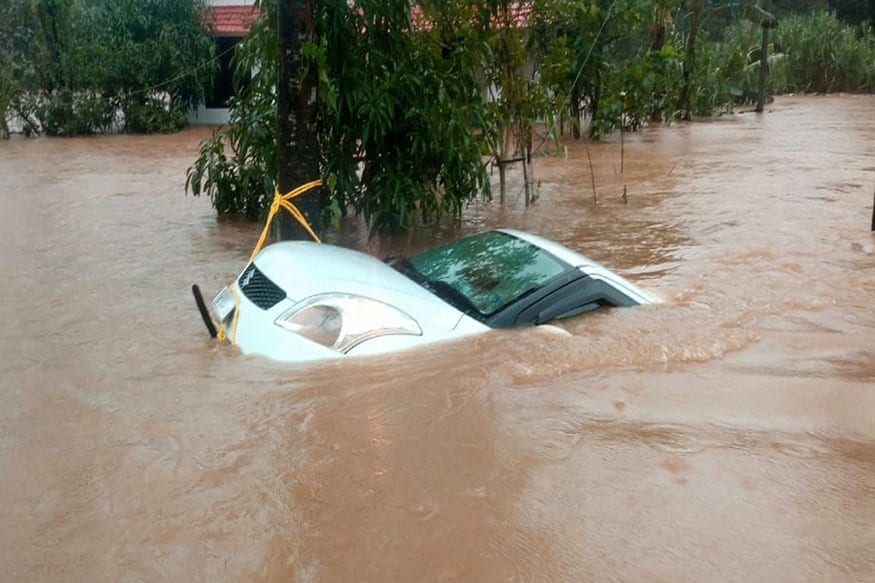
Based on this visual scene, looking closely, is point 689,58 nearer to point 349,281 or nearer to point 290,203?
point 290,203

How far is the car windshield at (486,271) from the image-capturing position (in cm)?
518

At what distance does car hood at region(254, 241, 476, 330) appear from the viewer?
4.79 metres

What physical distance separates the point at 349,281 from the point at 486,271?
37.6 inches

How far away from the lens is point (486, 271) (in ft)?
17.9

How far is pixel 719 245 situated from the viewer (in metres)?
8.44

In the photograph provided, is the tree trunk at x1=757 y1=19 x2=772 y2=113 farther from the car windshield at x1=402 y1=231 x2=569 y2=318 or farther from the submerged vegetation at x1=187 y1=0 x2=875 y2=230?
the car windshield at x1=402 y1=231 x2=569 y2=318

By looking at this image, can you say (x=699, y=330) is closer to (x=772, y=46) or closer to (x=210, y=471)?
(x=210, y=471)

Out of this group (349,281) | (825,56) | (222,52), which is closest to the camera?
(349,281)

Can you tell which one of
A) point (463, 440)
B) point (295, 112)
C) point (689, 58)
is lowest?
point (463, 440)

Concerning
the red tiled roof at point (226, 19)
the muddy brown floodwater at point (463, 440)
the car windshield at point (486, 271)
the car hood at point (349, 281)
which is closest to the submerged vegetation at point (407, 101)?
the muddy brown floodwater at point (463, 440)

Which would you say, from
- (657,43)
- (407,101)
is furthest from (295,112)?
(657,43)

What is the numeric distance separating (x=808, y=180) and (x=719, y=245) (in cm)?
401

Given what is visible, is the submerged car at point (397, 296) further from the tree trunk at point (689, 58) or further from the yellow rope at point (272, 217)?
the tree trunk at point (689, 58)

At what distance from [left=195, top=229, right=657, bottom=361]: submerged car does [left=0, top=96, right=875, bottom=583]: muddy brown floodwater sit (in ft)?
0.43
